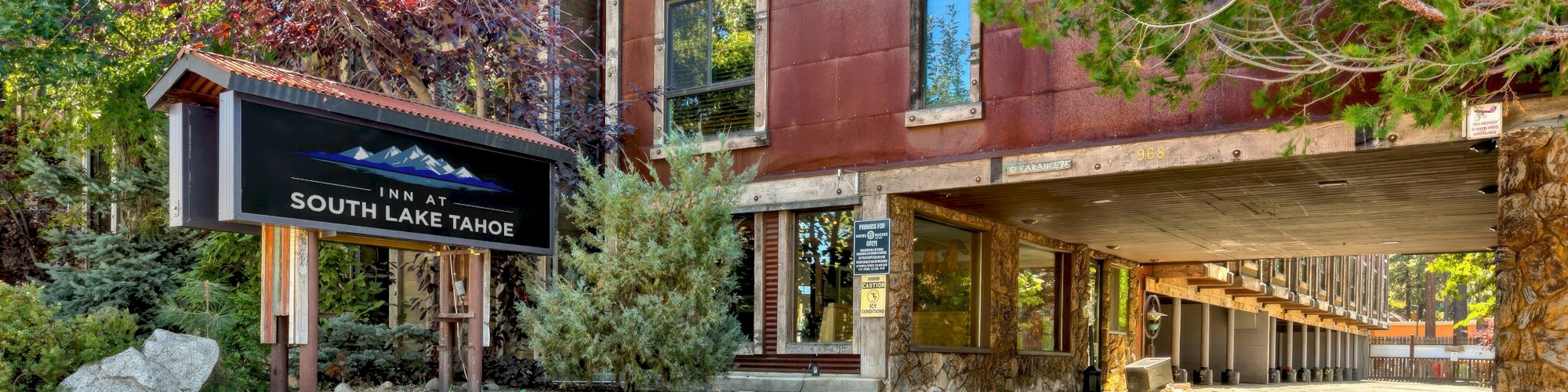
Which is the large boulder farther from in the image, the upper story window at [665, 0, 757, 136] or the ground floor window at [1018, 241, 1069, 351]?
the ground floor window at [1018, 241, 1069, 351]

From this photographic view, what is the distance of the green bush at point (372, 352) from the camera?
49.0 ft

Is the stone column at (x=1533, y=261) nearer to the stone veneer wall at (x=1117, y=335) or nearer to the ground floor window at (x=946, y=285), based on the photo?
the ground floor window at (x=946, y=285)

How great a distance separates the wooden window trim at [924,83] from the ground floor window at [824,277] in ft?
5.20

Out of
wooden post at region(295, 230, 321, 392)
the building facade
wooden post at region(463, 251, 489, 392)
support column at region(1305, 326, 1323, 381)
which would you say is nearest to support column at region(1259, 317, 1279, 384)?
support column at region(1305, 326, 1323, 381)

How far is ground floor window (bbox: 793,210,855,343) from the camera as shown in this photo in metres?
15.3

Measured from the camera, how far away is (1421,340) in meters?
53.8

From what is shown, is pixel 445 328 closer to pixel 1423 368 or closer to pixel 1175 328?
pixel 1175 328

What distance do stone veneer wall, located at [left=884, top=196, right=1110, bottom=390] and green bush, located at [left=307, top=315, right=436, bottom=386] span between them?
18.2ft

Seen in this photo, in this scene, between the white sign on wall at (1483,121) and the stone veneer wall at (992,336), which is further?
the stone veneer wall at (992,336)

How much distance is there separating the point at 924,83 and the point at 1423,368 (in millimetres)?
41418

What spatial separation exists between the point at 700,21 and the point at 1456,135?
8.50m

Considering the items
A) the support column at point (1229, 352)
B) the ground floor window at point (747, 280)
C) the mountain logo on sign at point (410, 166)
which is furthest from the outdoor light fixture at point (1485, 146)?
the support column at point (1229, 352)

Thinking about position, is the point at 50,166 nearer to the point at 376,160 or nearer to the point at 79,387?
the point at 79,387

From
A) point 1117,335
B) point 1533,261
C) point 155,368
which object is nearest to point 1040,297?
point 1117,335
